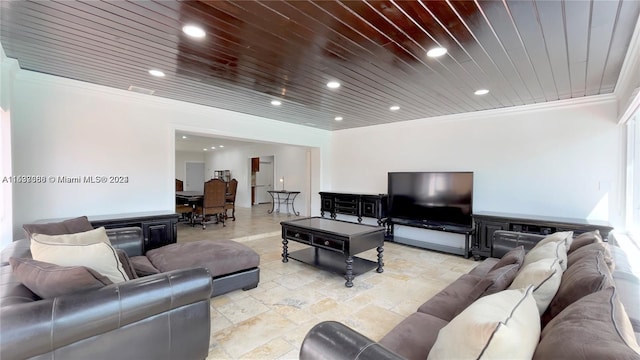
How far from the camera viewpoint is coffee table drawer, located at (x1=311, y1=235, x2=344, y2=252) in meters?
3.52

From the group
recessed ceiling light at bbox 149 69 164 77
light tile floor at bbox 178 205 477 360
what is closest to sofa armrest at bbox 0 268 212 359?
light tile floor at bbox 178 205 477 360

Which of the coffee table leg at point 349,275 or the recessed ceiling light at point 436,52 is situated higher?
the recessed ceiling light at point 436,52

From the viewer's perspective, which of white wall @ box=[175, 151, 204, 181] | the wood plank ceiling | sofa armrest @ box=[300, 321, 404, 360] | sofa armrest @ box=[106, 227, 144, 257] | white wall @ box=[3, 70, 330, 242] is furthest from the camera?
white wall @ box=[175, 151, 204, 181]

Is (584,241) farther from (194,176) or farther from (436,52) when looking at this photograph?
(194,176)

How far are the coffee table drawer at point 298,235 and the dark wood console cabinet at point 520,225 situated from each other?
92.2 inches

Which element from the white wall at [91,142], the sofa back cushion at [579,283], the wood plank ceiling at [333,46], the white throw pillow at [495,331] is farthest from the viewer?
the white wall at [91,142]

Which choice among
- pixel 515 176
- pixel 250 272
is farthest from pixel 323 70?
pixel 515 176

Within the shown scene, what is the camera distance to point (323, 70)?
296 cm

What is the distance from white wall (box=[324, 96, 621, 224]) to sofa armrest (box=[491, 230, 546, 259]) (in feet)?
5.77

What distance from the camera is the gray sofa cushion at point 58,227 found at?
247 cm

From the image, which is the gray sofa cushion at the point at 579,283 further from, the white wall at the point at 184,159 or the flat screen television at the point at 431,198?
the white wall at the point at 184,159

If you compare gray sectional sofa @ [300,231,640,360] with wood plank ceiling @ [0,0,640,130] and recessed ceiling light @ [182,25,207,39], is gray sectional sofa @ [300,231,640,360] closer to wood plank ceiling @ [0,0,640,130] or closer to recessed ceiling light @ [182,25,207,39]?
wood plank ceiling @ [0,0,640,130]

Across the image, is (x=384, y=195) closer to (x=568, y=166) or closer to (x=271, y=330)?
(x=568, y=166)

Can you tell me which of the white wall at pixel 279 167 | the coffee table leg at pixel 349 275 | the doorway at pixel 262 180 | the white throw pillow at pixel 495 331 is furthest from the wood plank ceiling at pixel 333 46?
the doorway at pixel 262 180
